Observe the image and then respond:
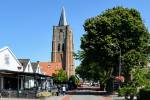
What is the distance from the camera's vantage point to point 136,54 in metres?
68.4

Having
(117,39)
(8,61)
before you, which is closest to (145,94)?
(117,39)

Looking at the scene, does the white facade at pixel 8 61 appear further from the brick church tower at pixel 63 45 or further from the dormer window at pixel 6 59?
the brick church tower at pixel 63 45

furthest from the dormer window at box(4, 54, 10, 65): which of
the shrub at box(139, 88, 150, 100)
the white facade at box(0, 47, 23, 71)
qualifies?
the shrub at box(139, 88, 150, 100)

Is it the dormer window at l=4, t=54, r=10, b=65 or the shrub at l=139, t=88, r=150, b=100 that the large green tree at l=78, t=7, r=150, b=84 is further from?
the shrub at l=139, t=88, r=150, b=100

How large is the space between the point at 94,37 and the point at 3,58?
17.0m

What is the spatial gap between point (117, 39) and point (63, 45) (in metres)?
109

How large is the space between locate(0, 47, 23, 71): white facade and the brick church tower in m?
89.5

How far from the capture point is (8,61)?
8012 centimetres

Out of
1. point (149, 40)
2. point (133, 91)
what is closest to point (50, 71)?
point (149, 40)

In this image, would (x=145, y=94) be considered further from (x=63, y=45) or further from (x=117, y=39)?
(x=63, y=45)

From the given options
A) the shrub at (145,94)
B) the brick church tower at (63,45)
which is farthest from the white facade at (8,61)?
the brick church tower at (63,45)

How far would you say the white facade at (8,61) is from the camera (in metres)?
77.4

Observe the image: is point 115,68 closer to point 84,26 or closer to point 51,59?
point 84,26

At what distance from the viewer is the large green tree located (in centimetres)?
6881
